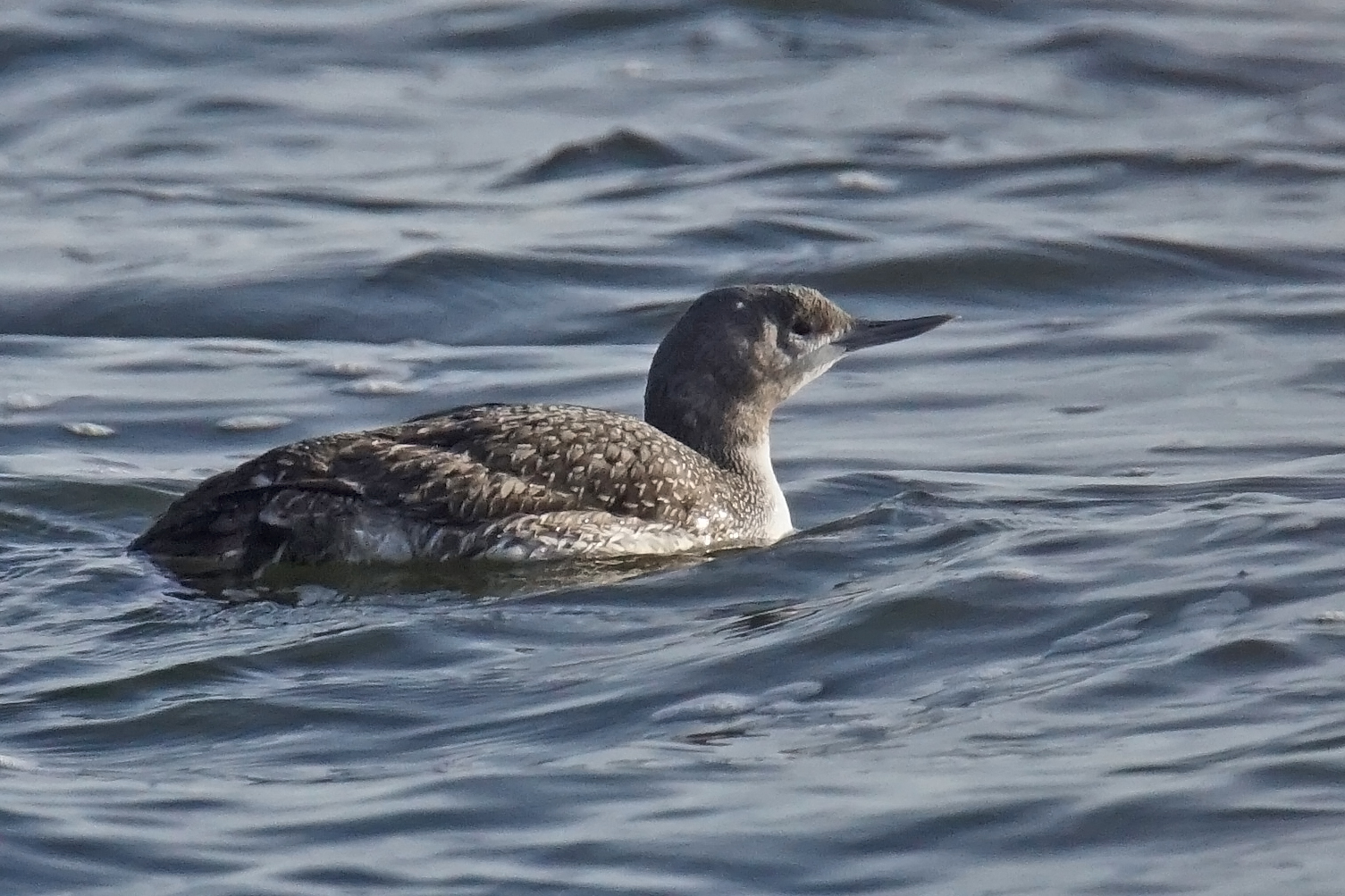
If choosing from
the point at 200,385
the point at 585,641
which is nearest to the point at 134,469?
the point at 200,385

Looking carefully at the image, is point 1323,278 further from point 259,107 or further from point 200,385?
point 259,107

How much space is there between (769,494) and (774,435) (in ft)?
4.44

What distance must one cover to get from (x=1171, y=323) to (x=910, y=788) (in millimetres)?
5172

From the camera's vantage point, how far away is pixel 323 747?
562 centimetres

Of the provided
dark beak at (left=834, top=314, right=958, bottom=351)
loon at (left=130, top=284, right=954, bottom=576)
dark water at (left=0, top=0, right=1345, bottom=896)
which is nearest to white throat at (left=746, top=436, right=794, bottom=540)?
loon at (left=130, top=284, right=954, bottom=576)

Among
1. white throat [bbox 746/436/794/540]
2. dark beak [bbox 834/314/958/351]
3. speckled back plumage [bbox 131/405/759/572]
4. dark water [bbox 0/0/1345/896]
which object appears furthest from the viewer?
dark beak [bbox 834/314/958/351]

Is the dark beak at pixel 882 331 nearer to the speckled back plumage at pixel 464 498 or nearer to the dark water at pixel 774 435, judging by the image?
the dark water at pixel 774 435

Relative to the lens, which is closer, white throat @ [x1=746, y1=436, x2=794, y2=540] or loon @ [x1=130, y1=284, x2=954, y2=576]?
loon @ [x1=130, y1=284, x2=954, y2=576]

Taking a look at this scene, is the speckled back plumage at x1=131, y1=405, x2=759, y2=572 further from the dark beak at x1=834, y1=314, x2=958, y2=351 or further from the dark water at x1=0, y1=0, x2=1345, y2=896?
the dark beak at x1=834, y1=314, x2=958, y2=351

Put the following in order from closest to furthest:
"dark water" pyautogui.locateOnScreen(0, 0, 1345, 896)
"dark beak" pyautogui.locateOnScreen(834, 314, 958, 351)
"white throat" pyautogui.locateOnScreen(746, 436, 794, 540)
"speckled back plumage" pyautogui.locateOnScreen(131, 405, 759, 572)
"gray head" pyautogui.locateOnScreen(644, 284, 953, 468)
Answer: "dark water" pyautogui.locateOnScreen(0, 0, 1345, 896) < "speckled back plumage" pyautogui.locateOnScreen(131, 405, 759, 572) < "white throat" pyautogui.locateOnScreen(746, 436, 794, 540) < "gray head" pyautogui.locateOnScreen(644, 284, 953, 468) < "dark beak" pyautogui.locateOnScreen(834, 314, 958, 351)

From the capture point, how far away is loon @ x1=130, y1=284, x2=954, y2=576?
7.10 meters

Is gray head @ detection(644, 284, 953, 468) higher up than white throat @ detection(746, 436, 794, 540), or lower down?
higher up

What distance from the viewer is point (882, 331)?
8086mm

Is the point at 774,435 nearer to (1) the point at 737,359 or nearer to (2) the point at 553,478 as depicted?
(1) the point at 737,359
